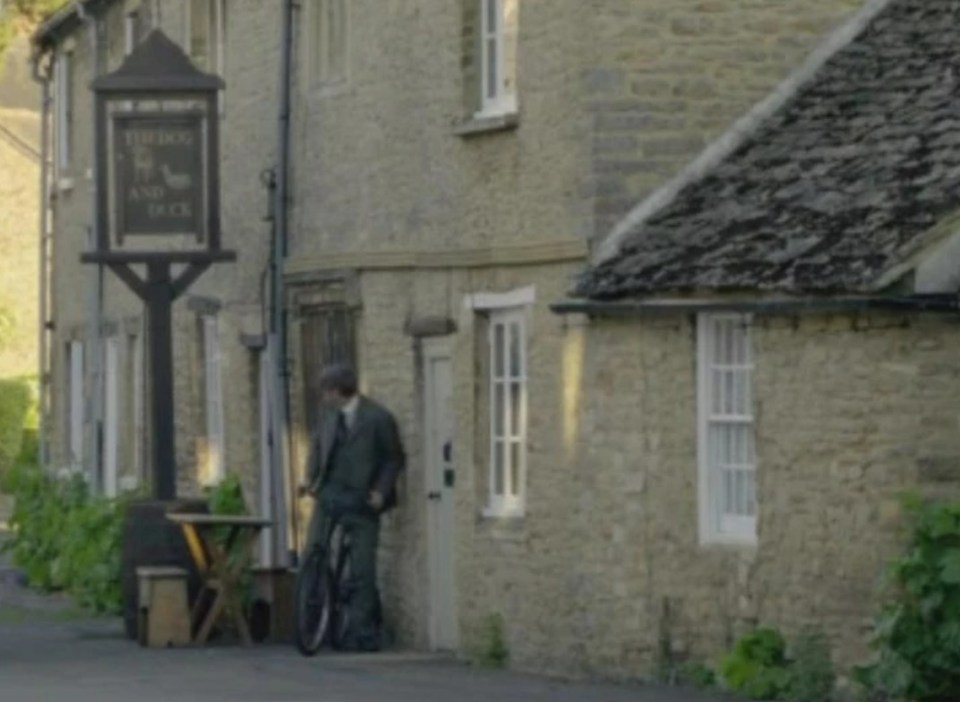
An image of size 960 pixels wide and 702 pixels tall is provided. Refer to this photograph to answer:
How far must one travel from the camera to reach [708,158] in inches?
934

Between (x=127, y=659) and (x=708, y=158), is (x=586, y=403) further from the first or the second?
(x=127, y=659)

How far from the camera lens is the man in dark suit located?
2695cm

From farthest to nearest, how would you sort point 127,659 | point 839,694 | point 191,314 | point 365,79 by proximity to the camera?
point 191,314, point 365,79, point 127,659, point 839,694

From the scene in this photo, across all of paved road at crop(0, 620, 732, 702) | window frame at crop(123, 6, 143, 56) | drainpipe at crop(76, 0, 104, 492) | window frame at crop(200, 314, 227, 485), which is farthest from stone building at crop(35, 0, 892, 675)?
drainpipe at crop(76, 0, 104, 492)

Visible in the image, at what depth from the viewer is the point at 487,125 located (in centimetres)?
2561

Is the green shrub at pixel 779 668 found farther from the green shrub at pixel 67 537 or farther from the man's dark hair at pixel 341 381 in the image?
the green shrub at pixel 67 537

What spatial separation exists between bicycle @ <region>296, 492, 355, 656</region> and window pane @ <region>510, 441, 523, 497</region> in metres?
1.66

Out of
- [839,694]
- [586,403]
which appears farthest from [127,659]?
[839,694]

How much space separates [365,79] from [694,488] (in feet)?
21.8

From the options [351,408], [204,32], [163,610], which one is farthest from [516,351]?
[204,32]

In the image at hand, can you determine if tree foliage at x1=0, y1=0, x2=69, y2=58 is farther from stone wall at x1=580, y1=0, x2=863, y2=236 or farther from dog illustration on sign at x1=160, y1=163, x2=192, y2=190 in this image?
stone wall at x1=580, y1=0, x2=863, y2=236

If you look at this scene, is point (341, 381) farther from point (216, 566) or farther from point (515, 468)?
point (216, 566)

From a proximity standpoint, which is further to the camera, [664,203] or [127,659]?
[127,659]

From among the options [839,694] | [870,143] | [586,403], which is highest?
[870,143]
